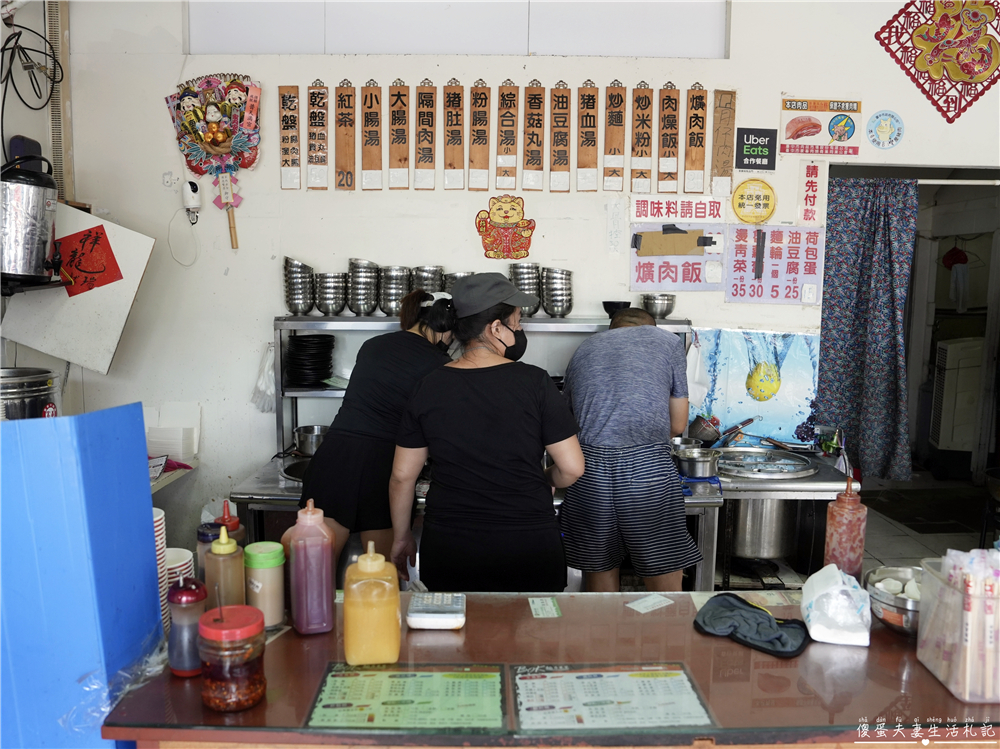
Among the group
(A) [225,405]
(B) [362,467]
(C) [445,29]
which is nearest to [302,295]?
(A) [225,405]

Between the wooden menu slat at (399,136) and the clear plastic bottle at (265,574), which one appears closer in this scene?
the clear plastic bottle at (265,574)

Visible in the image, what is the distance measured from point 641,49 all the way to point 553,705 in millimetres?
3425

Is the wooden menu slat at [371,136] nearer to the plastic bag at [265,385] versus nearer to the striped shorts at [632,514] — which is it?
the plastic bag at [265,385]

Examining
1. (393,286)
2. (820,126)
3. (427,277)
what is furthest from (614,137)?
(393,286)

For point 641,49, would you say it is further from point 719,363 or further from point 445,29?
point 719,363

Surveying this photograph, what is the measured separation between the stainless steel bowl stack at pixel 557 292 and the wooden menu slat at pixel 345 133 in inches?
45.5

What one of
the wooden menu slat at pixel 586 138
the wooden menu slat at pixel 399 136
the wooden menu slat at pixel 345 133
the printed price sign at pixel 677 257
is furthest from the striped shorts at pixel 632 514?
the wooden menu slat at pixel 345 133

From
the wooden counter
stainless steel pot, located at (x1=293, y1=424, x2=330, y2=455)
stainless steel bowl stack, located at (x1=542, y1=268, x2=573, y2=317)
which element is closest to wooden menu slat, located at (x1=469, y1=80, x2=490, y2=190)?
stainless steel bowl stack, located at (x1=542, y1=268, x2=573, y2=317)

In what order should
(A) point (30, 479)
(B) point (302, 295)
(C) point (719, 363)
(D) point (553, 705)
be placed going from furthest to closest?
(C) point (719, 363)
(B) point (302, 295)
(D) point (553, 705)
(A) point (30, 479)

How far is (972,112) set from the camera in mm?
3828

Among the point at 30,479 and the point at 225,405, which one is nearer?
the point at 30,479

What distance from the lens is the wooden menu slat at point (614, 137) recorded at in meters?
3.74

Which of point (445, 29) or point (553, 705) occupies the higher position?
point (445, 29)

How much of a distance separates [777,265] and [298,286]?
102 inches
